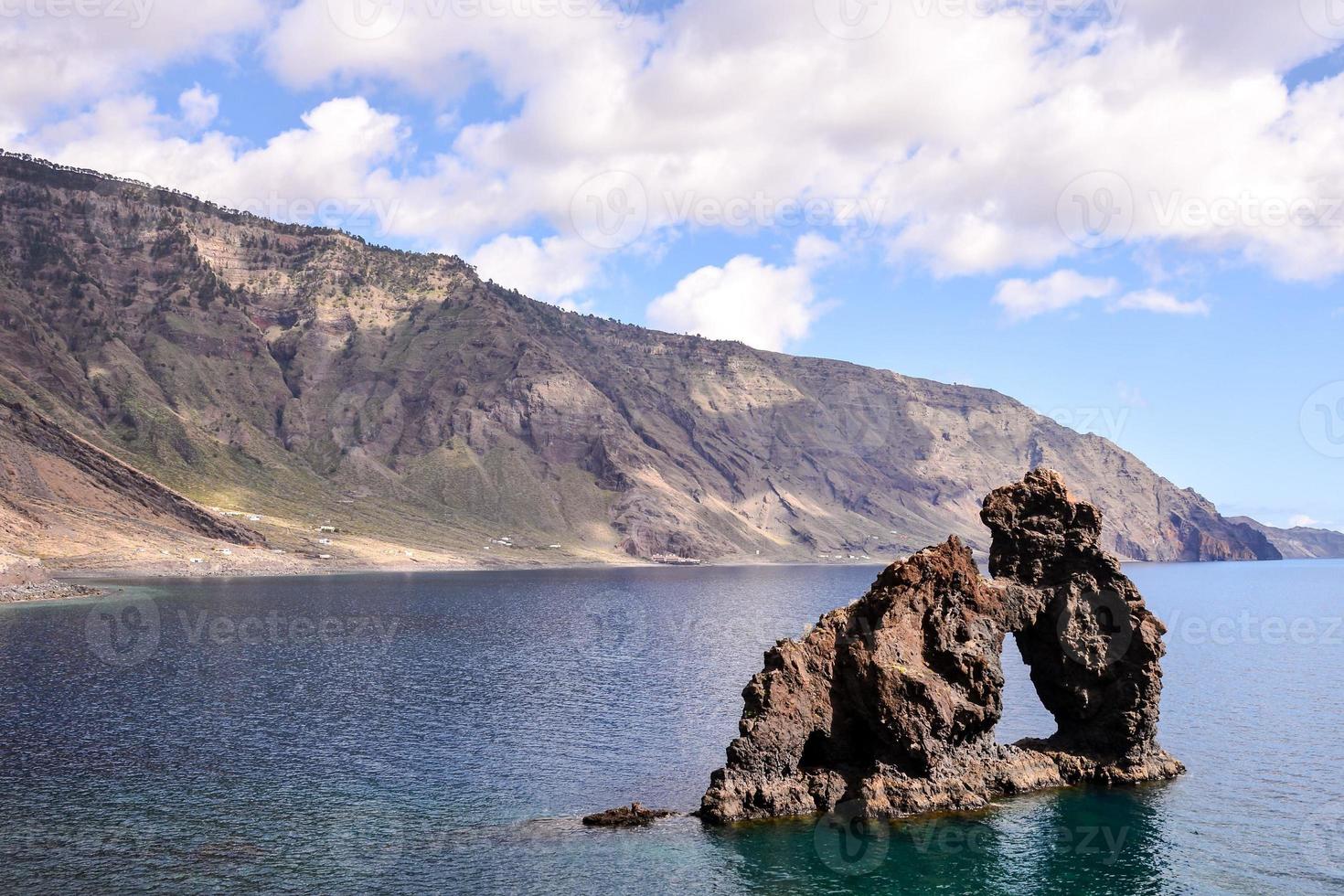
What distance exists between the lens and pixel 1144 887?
50.2m

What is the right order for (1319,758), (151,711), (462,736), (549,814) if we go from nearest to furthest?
(549,814) < (1319,758) < (462,736) < (151,711)

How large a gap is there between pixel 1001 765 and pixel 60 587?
15887 cm

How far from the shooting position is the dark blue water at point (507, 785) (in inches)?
1996

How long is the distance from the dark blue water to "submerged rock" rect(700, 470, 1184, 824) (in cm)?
237

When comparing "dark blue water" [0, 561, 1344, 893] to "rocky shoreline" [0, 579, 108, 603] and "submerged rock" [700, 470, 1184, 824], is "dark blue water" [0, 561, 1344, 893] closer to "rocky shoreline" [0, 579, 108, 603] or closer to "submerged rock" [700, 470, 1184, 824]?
"submerged rock" [700, 470, 1184, 824]

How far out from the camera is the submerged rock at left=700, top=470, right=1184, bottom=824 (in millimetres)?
60406

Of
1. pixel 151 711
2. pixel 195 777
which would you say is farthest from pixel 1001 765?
pixel 151 711

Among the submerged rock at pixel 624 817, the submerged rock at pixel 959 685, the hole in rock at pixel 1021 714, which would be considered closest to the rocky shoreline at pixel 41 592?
the submerged rock at pixel 624 817

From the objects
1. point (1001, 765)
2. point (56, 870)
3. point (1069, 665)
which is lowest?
point (56, 870)

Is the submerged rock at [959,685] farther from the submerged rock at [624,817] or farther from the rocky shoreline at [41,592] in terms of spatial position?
the rocky shoreline at [41,592]

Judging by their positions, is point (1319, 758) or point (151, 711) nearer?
point (1319, 758)

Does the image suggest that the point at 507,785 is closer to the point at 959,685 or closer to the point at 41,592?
the point at 959,685

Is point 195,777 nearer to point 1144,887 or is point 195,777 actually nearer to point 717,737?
point 717,737

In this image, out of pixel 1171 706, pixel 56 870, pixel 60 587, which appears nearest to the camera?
pixel 56 870
